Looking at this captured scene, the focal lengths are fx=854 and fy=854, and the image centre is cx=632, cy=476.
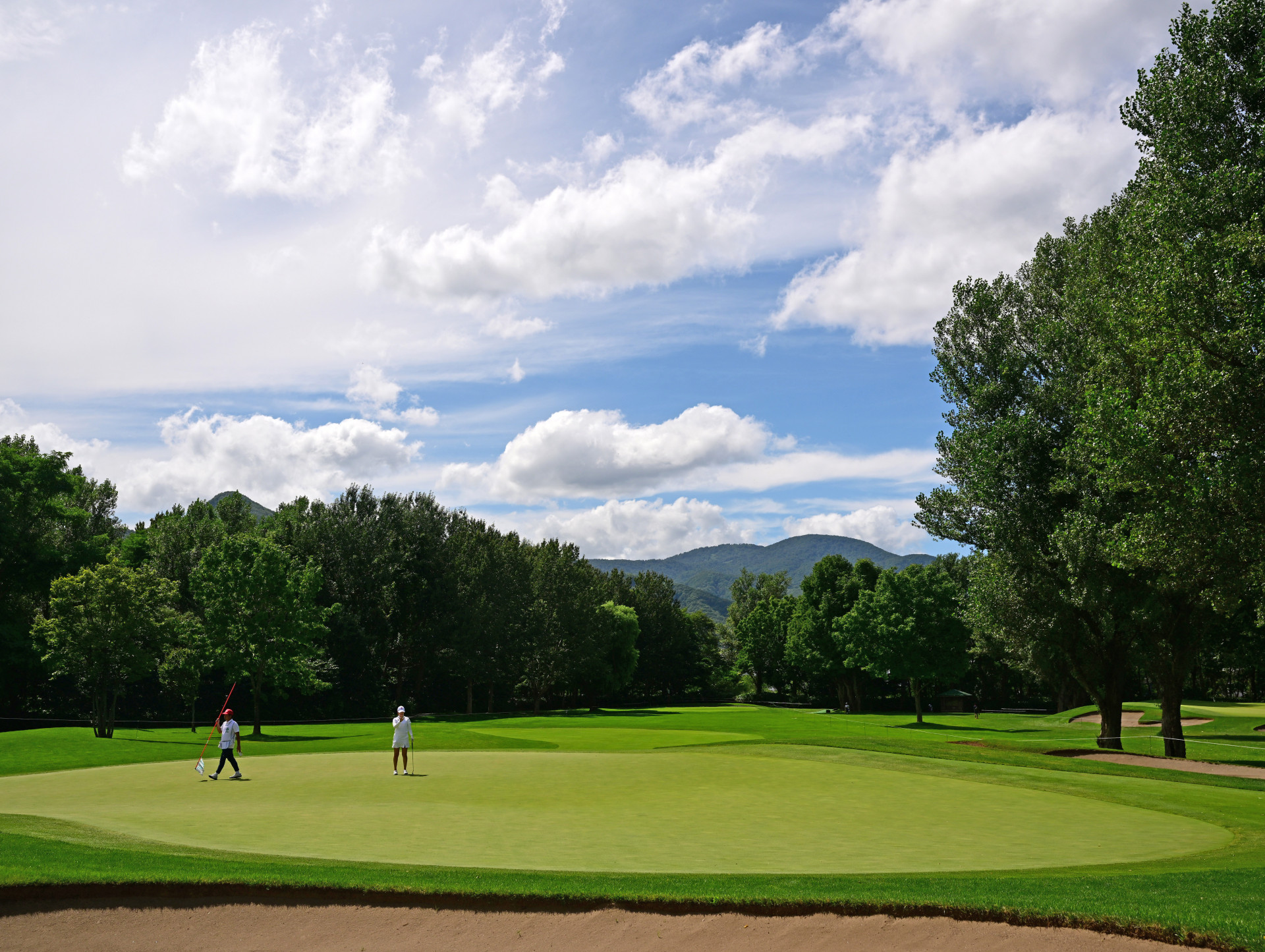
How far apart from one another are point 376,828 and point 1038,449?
1266 inches

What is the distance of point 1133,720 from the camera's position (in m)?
66.8

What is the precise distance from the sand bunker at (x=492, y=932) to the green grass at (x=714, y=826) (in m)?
0.33

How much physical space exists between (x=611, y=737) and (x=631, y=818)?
30627 millimetres

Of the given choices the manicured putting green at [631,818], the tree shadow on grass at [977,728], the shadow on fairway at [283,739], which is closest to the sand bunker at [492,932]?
the manicured putting green at [631,818]

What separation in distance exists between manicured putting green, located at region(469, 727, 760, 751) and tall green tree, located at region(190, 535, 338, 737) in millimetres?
13481

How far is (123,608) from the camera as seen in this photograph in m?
46.3

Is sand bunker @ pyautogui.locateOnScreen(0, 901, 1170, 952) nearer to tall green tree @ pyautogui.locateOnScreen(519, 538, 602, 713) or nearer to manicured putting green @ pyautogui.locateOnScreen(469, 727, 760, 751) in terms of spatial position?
manicured putting green @ pyautogui.locateOnScreen(469, 727, 760, 751)

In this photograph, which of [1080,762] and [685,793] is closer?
[685,793]

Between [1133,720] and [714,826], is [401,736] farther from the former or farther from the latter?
[1133,720]

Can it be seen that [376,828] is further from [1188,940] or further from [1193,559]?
[1193,559]

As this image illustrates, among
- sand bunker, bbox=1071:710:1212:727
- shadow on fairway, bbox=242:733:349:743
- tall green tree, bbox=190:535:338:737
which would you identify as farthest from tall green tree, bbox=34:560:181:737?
sand bunker, bbox=1071:710:1212:727

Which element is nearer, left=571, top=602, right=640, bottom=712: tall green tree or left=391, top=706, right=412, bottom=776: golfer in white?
left=391, top=706, right=412, bottom=776: golfer in white

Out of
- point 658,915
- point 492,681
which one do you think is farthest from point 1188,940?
point 492,681

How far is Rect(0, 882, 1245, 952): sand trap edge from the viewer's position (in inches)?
394
